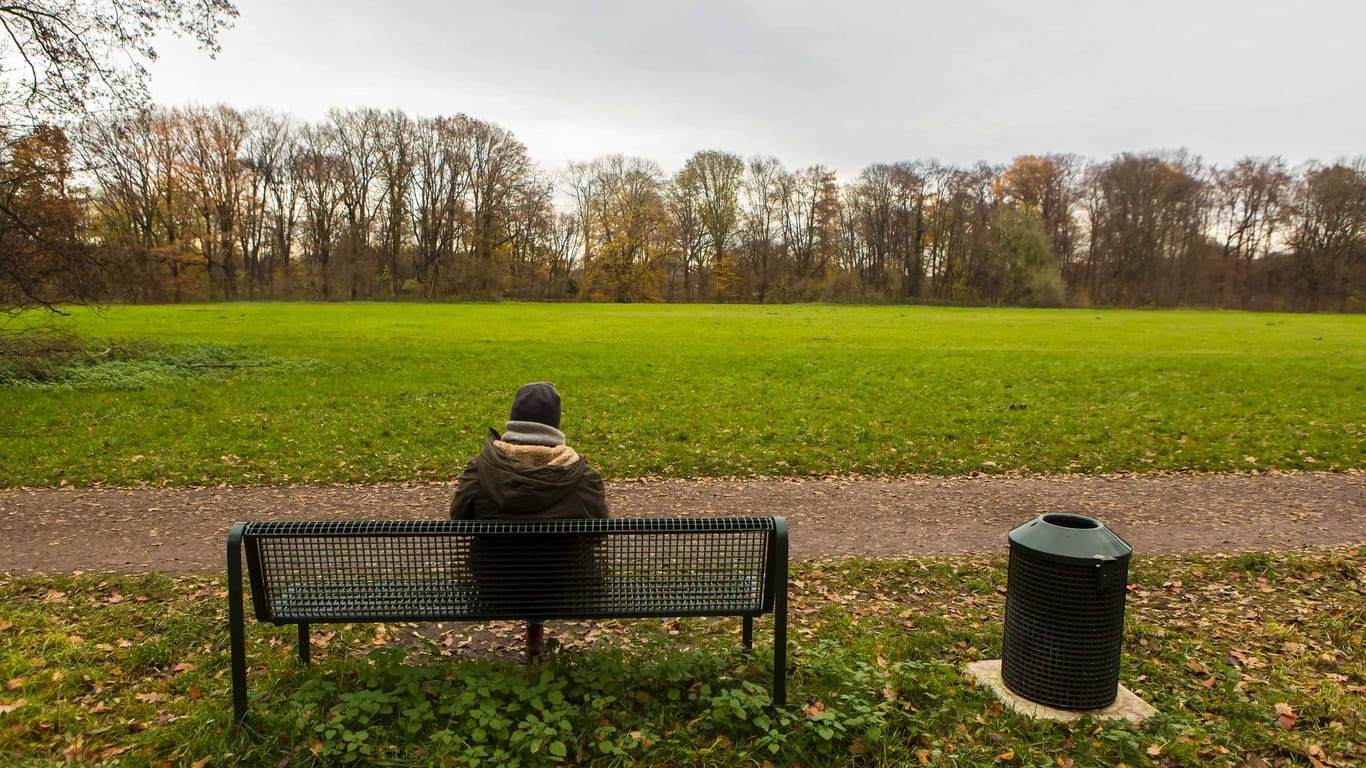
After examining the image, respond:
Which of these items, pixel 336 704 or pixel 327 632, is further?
pixel 327 632

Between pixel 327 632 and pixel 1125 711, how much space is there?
14.3 ft

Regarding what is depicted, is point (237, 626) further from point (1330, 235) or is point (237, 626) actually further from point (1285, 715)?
point (1330, 235)

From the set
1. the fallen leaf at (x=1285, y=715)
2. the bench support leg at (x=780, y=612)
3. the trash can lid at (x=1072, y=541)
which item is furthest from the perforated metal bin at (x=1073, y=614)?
the bench support leg at (x=780, y=612)

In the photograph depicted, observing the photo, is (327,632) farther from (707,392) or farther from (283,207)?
(283,207)

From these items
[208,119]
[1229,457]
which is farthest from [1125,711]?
[208,119]

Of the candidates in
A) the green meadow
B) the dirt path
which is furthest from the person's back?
the green meadow

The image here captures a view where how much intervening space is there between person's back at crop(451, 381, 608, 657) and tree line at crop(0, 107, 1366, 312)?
193 feet

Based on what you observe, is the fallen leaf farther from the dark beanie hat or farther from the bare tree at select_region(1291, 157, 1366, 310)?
the bare tree at select_region(1291, 157, 1366, 310)

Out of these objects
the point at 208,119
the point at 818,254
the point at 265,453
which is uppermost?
the point at 208,119

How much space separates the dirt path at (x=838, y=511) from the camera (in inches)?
262

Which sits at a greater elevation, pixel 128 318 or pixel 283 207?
pixel 283 207

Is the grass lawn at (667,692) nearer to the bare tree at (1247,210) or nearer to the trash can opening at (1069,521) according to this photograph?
the trash can opening at (1069,521)

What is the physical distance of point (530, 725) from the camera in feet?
11.0

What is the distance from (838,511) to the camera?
797 cm
